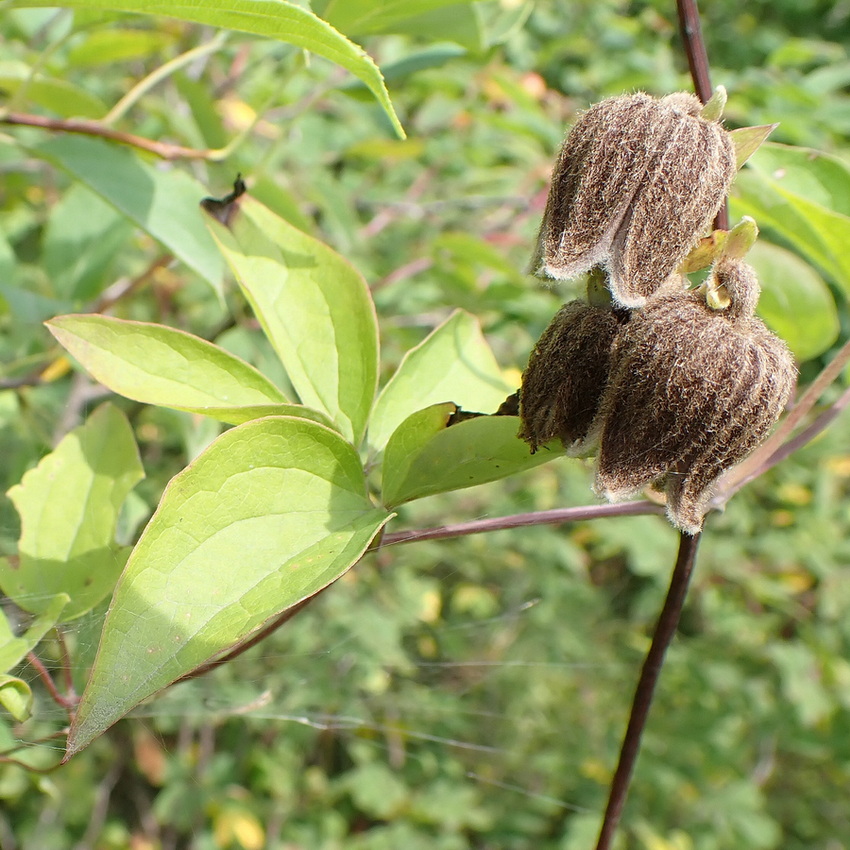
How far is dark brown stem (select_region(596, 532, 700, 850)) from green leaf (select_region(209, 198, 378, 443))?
238 millimetres

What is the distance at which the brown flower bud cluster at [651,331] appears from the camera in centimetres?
47

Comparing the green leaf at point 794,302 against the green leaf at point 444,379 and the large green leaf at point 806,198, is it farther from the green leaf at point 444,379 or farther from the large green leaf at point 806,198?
the green leaf at point 444,379

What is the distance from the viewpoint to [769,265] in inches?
33.6

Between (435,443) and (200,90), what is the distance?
2.76 feet

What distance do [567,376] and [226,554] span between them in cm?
22

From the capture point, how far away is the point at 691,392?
474mm

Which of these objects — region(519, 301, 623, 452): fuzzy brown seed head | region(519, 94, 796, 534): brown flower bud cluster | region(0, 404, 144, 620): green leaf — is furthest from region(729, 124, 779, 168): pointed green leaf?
region(0, 404, 144, 620): green leaf

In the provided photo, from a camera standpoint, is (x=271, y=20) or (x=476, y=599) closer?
(x=271, y=20)

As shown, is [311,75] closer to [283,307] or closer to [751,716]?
[283,307]

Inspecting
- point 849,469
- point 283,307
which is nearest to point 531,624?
point 849,469

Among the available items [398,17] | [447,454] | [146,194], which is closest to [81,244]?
[146,194]

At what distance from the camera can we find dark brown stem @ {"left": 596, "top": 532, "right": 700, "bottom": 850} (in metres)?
0.54

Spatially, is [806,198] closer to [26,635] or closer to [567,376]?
[567,376]

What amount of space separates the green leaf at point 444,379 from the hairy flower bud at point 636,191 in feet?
0.52
